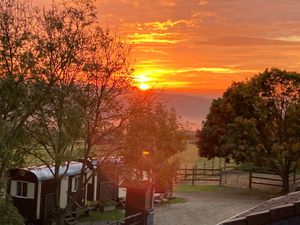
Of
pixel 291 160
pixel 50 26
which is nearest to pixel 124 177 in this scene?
pixel 50 26

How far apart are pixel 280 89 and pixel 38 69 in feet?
72.4

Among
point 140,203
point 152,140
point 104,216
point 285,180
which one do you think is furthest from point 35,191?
point 285,180

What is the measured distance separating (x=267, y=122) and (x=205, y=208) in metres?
9.46

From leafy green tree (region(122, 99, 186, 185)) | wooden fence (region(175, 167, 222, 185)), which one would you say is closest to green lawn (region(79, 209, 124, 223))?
leafy green tree (region(122, 99, 186, 185))

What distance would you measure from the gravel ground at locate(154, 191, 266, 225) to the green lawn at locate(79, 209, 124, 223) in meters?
2.14

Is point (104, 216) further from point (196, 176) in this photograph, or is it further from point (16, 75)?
point (196, 176)

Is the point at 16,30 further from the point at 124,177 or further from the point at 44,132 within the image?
the point at 124,177

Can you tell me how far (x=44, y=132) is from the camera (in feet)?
70.5

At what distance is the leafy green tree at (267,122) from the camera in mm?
35125

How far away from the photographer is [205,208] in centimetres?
3034

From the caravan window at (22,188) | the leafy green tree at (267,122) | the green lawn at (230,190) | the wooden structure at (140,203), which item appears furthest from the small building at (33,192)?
the leafy green tree at (267,122)

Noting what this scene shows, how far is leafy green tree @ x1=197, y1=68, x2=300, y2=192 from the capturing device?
35.1 m

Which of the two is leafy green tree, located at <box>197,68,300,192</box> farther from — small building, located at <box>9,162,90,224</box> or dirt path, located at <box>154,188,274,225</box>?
small building, located at <box>9,162,90,224</box>

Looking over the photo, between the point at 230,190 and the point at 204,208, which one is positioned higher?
the point at 230,190
